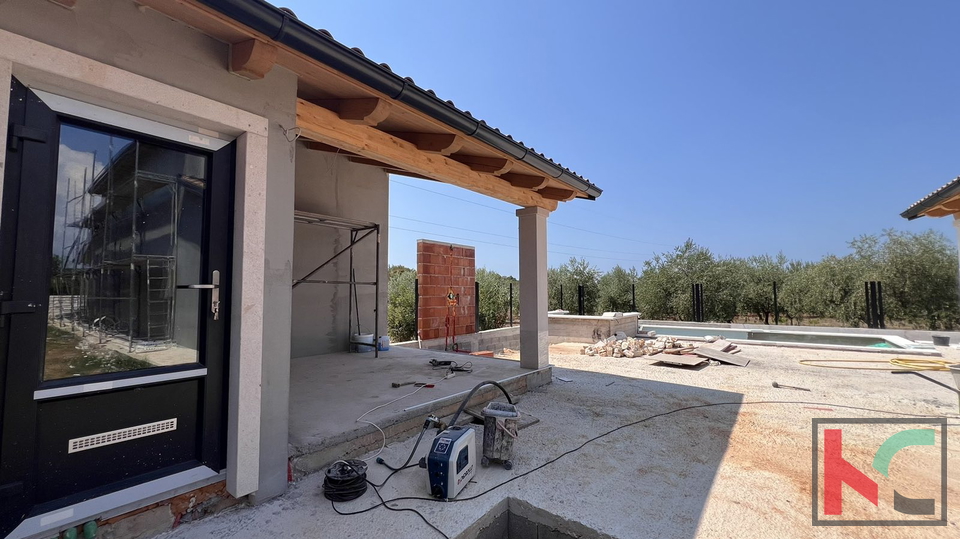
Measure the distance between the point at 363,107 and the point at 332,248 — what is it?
12.8 ft

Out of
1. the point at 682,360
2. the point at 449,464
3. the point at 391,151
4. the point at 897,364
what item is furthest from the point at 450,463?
the point at 897,364

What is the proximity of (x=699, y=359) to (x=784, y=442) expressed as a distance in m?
4.27

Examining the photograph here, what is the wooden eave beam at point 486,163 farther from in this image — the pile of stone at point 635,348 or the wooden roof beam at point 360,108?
the pile of stone at point 635,348

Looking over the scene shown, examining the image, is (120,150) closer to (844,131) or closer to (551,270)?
(551,270)

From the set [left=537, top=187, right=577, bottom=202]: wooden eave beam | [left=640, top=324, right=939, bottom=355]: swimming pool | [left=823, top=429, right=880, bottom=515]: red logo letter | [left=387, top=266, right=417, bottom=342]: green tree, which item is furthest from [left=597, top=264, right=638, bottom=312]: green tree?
[left=823, top=429, right=880, bottom=515]: red logo letter

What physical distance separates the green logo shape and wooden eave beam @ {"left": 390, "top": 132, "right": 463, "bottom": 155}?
4094 mm

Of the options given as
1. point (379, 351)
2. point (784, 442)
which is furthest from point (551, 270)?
point (784, 442)

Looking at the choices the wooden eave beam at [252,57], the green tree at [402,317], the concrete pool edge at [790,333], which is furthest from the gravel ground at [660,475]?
the green tree at [402,317]

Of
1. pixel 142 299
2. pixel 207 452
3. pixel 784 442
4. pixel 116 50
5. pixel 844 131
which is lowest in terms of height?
pixel 784 442

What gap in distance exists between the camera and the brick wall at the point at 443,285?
25.5 ft

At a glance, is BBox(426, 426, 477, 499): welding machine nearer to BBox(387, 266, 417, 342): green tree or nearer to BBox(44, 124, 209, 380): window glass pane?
BBox(44, 124, 209, 380): window glass pane

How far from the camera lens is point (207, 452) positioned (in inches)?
83.4

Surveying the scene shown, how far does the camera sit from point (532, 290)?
5.35 meters

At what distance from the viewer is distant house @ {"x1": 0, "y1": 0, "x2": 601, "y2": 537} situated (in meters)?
1.58
